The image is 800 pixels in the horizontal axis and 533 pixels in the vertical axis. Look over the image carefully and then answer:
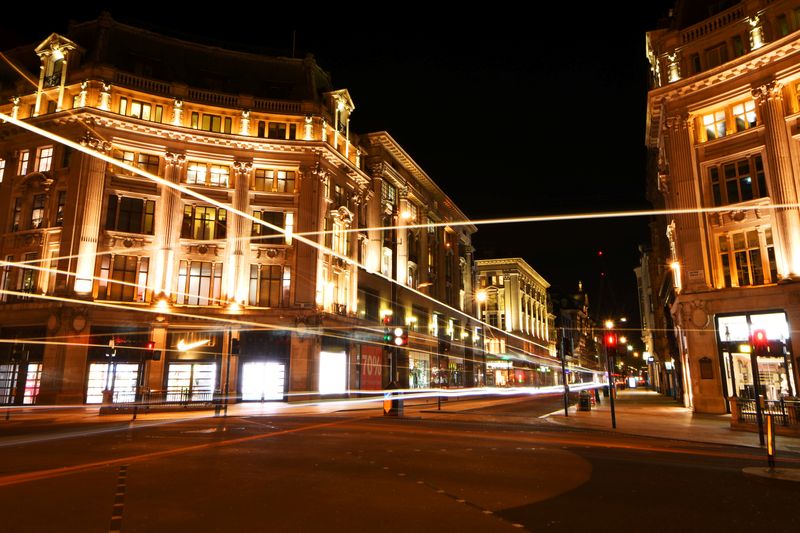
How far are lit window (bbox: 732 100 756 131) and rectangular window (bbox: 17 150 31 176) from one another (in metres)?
44.5

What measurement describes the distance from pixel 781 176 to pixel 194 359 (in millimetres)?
35647

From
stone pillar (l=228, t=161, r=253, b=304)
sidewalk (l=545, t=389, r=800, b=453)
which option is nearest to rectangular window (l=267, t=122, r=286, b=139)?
stone pillar (l=228, t=161, r=253, b=304)

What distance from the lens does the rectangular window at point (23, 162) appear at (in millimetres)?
37844

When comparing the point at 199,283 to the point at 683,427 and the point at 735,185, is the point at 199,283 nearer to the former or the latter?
the point at 683,427

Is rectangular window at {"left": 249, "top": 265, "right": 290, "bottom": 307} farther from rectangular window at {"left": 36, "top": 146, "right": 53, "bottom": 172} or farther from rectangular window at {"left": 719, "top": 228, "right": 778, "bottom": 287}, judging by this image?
rectangular window at {"left": 719, "top": 228, "right": 778, "bottom": 287}

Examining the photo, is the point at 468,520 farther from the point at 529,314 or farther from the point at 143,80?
the point at 529,314

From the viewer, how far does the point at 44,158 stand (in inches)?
1480

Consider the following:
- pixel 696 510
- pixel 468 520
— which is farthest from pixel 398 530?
pixel 696 510

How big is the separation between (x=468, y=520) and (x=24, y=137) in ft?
140

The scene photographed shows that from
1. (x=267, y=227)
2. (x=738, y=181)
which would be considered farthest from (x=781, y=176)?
(x=267, y=227)

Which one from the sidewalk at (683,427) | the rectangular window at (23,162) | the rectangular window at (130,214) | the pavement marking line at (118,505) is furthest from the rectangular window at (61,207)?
the sidewalk at (683,427)

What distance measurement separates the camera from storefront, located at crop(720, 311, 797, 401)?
82.9 feet

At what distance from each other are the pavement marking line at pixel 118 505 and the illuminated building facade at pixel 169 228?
2348 cm

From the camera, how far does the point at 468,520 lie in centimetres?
684
